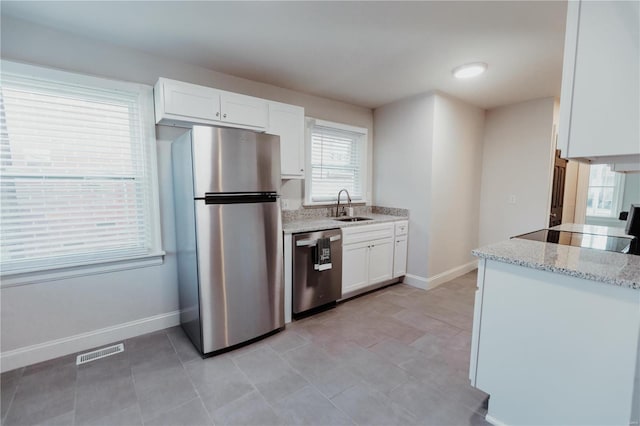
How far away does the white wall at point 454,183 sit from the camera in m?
3.49

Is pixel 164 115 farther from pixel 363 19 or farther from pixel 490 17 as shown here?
pixel 490 17

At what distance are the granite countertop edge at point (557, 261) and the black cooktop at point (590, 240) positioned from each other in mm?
140

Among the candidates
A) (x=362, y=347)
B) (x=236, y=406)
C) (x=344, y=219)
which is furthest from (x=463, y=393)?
(x=344, y=219)

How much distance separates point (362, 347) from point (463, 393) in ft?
2.50

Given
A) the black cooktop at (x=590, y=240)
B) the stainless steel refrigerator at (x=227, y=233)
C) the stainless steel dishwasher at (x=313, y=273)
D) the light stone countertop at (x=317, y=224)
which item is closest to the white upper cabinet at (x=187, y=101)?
the stainless steel refrigerator at (x=227, y=233)

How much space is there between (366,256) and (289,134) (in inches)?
63.5

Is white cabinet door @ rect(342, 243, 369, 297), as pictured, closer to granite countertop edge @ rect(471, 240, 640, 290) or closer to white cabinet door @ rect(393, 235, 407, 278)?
white cabinet door @ rect(393, 235, 407, 278)

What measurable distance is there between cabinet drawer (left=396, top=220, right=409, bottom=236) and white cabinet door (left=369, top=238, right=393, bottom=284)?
169 millimetres

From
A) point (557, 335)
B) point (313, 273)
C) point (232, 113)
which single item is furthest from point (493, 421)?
point (232, 113)

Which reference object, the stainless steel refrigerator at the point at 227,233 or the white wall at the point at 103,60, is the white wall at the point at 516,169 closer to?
the white wall at the point at 103,60

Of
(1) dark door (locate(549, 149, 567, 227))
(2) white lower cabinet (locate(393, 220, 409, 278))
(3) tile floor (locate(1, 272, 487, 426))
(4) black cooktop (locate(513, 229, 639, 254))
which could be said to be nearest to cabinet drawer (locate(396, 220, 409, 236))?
(2) white lower cabinet (locate(393, 220, 409, 278))

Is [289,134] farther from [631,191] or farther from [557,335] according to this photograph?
[631,191]

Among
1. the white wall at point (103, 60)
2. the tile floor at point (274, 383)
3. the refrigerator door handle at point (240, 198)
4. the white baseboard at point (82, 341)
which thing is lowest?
the tile floor at point (274, 383)

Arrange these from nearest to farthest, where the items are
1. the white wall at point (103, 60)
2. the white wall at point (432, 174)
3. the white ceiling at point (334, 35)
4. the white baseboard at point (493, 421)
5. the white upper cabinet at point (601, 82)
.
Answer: the white upper cabinet at point (601, 82), the white baseboard at point (493, 421), the white ceiling at point (334, 35), the white wall at point (103, 60), the white wall at point (432, 174)
